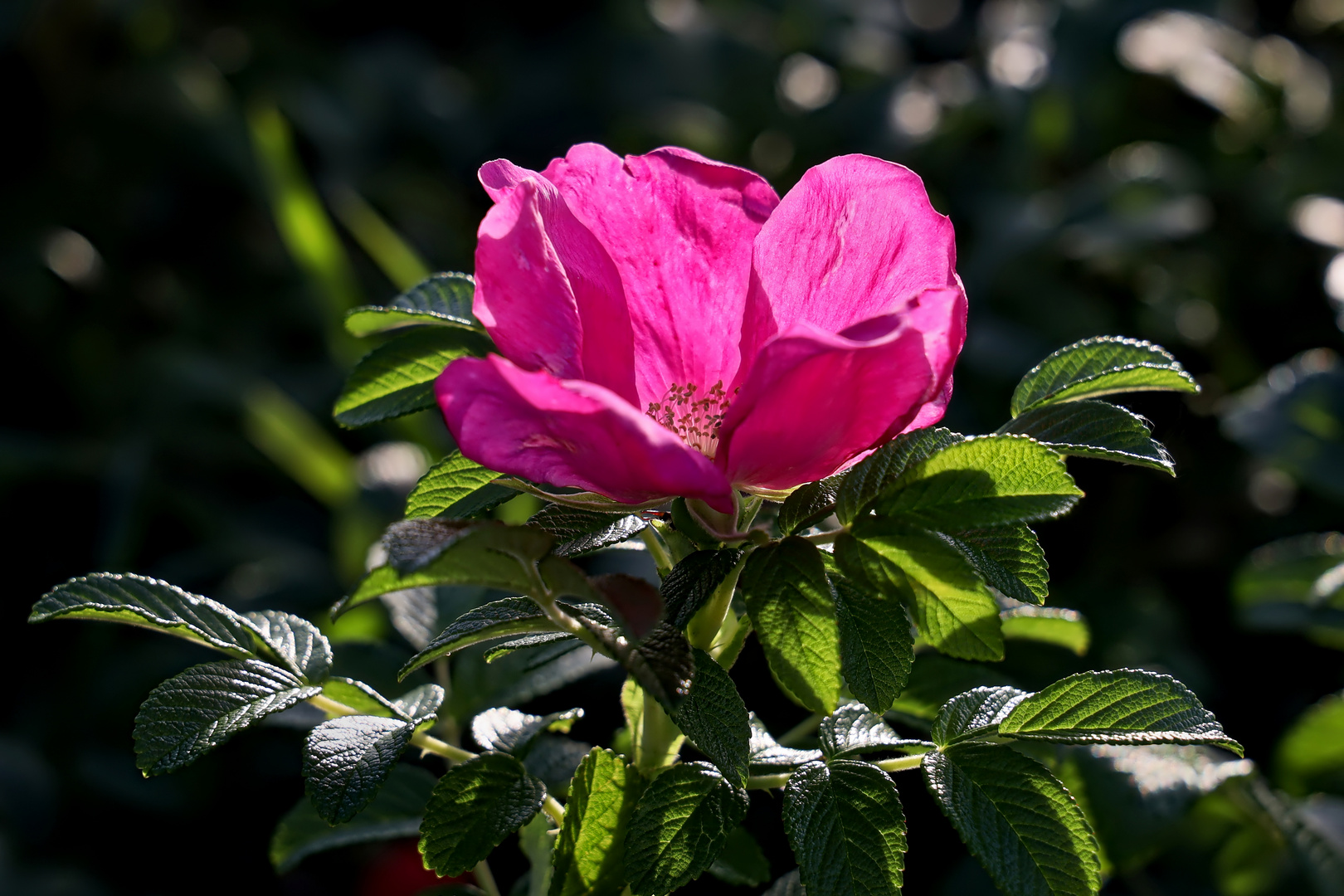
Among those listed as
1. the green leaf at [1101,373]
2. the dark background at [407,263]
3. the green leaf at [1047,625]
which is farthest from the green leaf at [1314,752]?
the green leaf at [1101,373]

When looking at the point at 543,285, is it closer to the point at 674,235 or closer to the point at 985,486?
the point at 674,235

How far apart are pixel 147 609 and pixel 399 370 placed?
0.17 meters

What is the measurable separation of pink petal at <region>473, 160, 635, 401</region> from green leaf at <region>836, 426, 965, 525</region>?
0.12m

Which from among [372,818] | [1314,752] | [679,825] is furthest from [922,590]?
[1314,752]

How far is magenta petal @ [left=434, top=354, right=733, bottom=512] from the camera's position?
44 centimetres

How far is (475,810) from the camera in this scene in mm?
515

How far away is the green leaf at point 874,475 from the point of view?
1.63 feet

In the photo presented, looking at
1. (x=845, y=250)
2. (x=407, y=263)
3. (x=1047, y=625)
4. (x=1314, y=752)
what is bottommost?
(x=1314, y=752)

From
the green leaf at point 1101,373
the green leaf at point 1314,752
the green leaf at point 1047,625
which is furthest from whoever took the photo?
the green leaf at point 1314,752

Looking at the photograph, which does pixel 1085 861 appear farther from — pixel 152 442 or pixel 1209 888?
pixel 152 442

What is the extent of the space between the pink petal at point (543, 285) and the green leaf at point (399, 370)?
3.9 inches

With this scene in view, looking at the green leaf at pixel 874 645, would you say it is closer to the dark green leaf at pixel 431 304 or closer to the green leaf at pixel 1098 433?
the green leaf at pixel 1098 433

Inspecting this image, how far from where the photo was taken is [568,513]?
53 cm

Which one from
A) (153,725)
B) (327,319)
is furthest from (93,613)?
(327,319)
